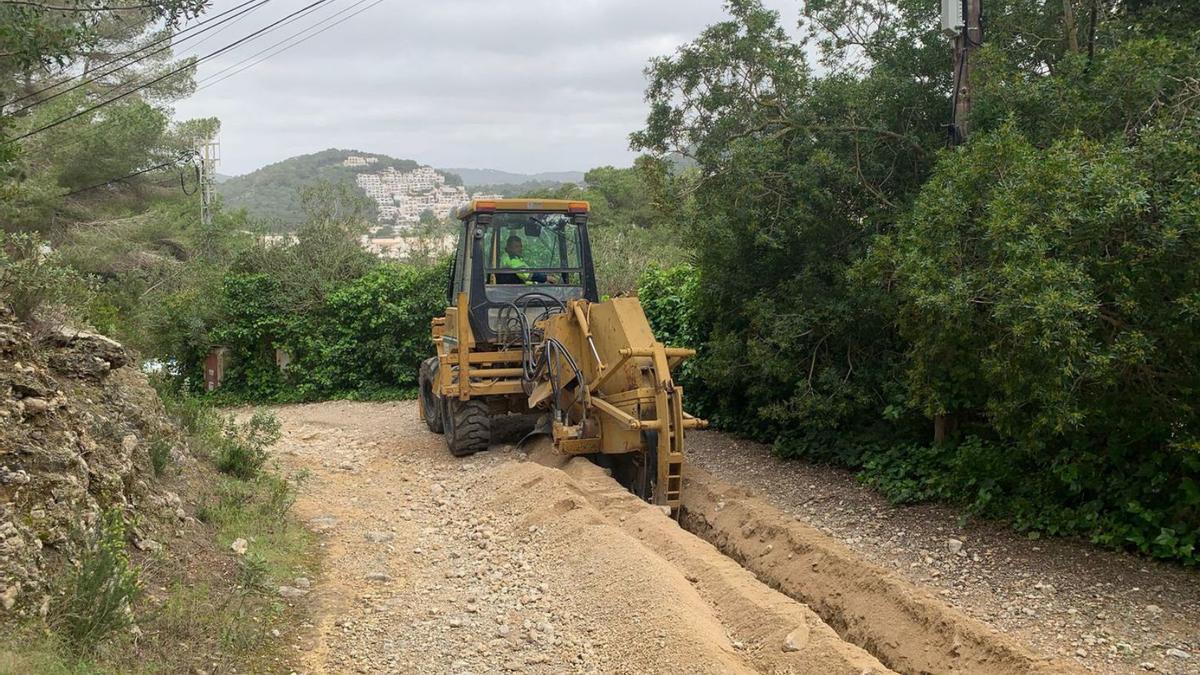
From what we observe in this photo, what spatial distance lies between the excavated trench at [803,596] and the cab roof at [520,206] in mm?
3780

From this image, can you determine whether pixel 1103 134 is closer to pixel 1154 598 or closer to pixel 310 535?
pixel 1154 598

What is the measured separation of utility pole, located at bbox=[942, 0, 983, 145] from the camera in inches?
355

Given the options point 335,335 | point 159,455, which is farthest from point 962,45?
point 335,335

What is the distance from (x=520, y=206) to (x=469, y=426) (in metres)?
2.64

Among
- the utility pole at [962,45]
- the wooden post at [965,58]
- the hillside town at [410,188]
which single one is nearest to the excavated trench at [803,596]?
the utility pole at [962,45]

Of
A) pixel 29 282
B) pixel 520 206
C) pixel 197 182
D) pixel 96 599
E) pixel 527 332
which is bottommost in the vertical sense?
pixel 96 599

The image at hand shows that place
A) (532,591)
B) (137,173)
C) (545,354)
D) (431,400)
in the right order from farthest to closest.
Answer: (137,173) → (431,400) → (545,354) → (532,591)

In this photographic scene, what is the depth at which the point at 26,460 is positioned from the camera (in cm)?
515

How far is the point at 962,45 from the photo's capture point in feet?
30.1

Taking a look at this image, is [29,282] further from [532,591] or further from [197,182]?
[197,182]

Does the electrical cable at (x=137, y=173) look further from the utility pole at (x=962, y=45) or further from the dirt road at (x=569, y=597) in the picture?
the utility pole at (x=962, y=45)

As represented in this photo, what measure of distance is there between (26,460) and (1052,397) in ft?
19.6

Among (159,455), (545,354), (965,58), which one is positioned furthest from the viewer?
(545,354)

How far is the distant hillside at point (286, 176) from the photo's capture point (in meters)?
73.1
